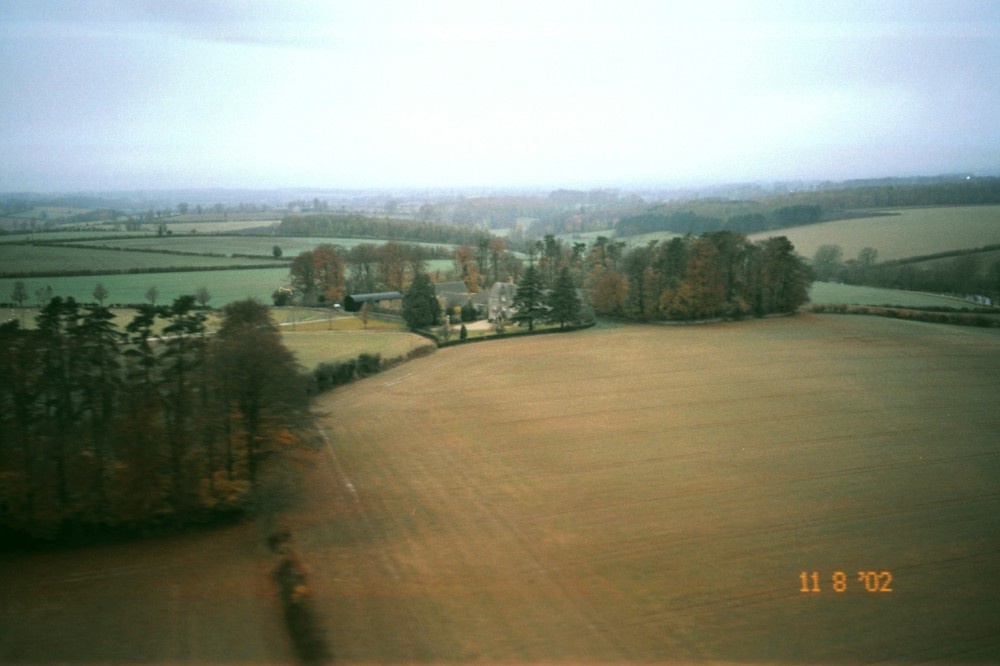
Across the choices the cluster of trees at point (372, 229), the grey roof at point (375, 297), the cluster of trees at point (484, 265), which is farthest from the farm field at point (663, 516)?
the cluster of trees at point (484, 265)

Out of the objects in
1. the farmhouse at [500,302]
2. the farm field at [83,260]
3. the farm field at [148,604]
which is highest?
the farm field at [83,260]

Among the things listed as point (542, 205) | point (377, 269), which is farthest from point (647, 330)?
point (542, 205)

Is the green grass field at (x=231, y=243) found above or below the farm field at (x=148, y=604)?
above

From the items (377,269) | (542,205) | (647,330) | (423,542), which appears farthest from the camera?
(542,205)

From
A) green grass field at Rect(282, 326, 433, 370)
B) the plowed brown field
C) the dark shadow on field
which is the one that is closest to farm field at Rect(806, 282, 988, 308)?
the plowed brown field

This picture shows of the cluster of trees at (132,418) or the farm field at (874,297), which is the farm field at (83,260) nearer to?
the cluster of trees at (132,418)

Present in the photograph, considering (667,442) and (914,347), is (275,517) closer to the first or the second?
(667,442)
